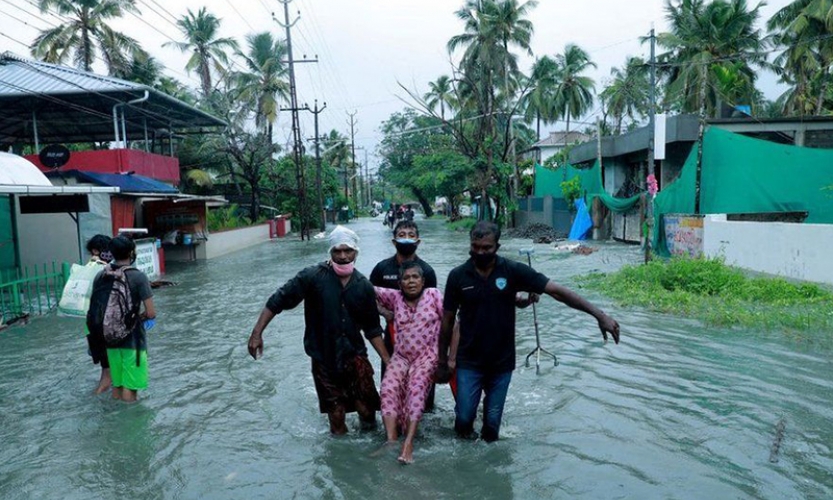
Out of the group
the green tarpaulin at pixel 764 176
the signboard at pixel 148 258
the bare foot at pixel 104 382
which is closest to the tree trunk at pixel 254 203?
the signboard at pixel 148 258

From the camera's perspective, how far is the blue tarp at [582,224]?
88.4 feet

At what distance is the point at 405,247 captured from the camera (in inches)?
215

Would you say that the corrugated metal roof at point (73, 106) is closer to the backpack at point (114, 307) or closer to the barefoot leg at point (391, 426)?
the backpack at point (114, 307)

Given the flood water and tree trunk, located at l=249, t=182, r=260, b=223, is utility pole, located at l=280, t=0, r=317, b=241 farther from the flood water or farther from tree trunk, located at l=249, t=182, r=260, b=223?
the flood water

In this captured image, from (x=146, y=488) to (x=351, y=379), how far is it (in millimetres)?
1566

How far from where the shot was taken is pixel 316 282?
4.86 m

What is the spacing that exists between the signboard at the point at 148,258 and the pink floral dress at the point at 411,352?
504 inches

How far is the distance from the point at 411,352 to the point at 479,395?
1.93 feet

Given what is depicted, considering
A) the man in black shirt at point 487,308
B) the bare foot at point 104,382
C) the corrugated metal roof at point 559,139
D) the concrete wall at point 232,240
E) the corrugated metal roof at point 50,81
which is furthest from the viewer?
the corrugated metal roof at point 559,139

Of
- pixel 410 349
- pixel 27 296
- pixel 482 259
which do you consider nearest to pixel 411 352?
pixel 410 349

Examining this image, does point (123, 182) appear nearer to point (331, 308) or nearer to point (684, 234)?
point (684, 234)

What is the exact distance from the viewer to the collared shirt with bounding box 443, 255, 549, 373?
455 centimetres

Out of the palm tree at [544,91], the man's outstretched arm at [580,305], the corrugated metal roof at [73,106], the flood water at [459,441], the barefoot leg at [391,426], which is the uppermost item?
the palm tree at [544,91]

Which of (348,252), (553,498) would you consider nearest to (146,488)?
(348,252)
